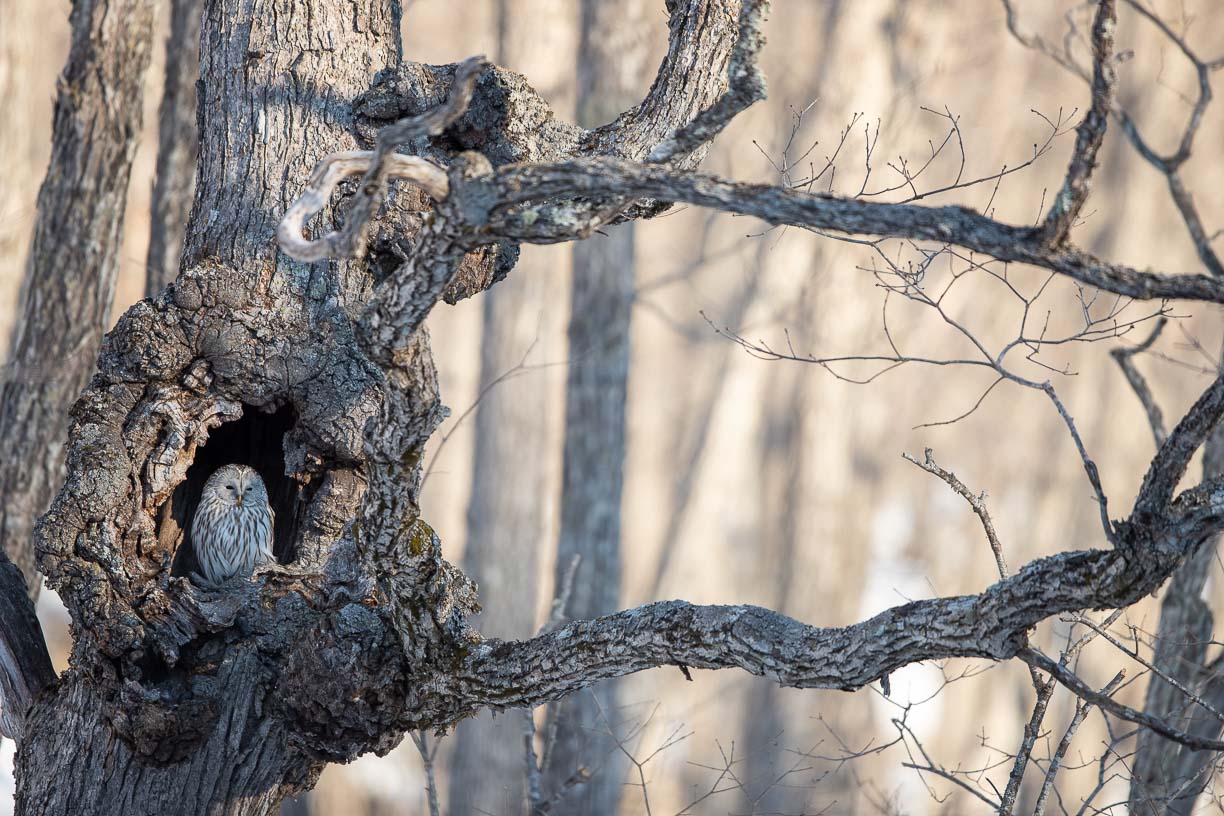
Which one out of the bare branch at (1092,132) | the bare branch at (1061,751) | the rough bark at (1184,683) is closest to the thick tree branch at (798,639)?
the bare branch at (1092,132)

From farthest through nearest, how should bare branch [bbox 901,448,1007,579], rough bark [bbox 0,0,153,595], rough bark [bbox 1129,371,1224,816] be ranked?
1. rough bark [bbox 0,0,153,595]
2. rough bark [bbox 1129,371,1224,816]
3. bare branch [bbox 901,448,1007,579]

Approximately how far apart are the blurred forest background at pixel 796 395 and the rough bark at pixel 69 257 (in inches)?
17.0

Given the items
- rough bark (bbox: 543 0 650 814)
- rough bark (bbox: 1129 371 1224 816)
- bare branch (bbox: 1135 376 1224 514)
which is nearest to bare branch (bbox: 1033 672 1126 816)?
rough bark (bbox: 1129 371 1224 816)

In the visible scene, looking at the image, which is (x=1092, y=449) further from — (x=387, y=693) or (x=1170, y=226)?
(x=387, y=693)

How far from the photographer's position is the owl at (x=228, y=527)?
4.41 m

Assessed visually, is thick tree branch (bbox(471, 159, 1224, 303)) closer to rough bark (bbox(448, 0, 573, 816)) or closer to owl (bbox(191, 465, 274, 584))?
owl (bbox(191, 465, 274, 584))

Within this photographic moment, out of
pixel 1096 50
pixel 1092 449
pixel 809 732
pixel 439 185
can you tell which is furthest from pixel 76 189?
pixel 1092 449

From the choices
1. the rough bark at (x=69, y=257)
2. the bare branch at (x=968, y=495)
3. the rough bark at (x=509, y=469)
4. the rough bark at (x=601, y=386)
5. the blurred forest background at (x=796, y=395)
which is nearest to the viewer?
the bare branch at (x=968, y=495)

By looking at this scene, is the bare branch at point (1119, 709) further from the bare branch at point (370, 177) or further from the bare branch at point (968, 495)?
the bare branch at point (370, 177)

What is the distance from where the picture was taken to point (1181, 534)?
2277mm

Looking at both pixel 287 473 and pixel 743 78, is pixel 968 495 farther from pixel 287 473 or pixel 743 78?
pixel 287 473

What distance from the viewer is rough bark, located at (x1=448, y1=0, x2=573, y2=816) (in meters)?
9.27

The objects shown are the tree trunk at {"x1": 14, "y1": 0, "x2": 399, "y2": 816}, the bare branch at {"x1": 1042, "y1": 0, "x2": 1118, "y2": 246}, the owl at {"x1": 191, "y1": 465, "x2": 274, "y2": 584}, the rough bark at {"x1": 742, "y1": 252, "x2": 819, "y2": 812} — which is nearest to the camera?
the bare branch at {"x1": 1042, "y1": 0, "x2": 1118, "y2": 246}

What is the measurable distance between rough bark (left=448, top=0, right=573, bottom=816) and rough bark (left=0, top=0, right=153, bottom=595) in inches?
165
